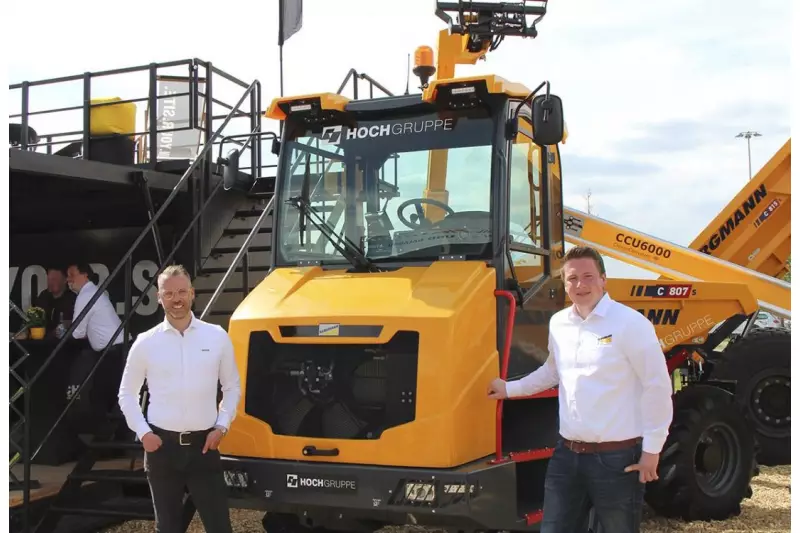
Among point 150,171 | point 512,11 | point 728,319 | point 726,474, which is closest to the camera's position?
point 726,474

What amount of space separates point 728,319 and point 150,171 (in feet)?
18.9

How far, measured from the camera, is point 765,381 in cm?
874

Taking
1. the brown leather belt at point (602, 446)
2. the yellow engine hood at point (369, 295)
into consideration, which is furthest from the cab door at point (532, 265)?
the brown leather belt at point (602, 446)

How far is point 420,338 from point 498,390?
518 mm

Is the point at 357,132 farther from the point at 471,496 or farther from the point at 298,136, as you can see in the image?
the point at 471,496

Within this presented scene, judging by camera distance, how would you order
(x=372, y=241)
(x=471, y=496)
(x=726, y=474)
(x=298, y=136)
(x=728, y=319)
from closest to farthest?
(x=471, y=496) < (x=372, y=241) < (x=298, y=136) < (x=726, y=474) < (x=728, y=319)

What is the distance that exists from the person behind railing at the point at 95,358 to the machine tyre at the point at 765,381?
232 inches

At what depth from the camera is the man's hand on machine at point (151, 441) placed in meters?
4.47

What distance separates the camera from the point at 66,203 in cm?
924

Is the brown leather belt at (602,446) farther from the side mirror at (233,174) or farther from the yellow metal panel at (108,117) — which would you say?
the yellow metal panel at (108,117)

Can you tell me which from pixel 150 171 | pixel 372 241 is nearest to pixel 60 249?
pixel 150 171

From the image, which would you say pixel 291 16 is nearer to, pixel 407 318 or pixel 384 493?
pixel 407 318

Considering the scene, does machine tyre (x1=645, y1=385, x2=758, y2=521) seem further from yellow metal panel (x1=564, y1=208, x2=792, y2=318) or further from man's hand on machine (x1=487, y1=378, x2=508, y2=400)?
yellow metal panel (x1=564, y1=208, x2=792, y2=318)

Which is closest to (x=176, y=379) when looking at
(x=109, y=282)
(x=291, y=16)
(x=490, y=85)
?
(x=490, y=85)
